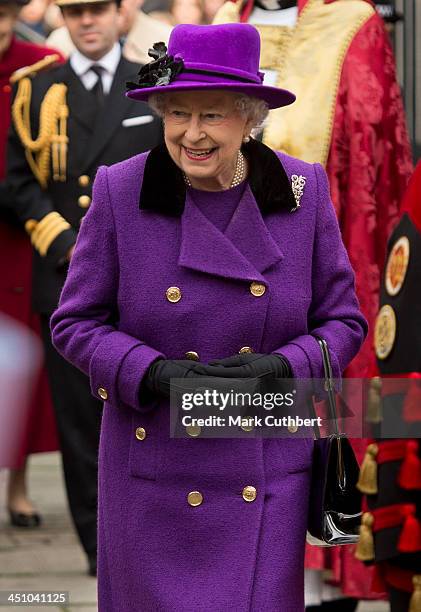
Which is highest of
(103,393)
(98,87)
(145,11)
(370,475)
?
(145,11)

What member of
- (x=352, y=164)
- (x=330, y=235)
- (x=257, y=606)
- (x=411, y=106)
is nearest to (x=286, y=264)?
(x=330, y=235)

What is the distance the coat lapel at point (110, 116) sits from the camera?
6.20 m

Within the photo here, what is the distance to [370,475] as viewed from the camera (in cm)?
407

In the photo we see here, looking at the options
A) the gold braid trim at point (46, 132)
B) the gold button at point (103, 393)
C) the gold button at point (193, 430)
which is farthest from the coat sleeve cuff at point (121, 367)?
the gold braid trim at point (46, 132)

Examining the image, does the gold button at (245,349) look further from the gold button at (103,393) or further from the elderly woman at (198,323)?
the gold button at (103,393)

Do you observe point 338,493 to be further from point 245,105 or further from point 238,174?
point 245,105

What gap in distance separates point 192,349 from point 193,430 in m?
0.18

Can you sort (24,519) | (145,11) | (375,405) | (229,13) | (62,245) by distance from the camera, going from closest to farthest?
(375,405) → (229,13) → (62,245) → (24,519) → (145,11)

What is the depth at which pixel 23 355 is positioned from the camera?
289 inches

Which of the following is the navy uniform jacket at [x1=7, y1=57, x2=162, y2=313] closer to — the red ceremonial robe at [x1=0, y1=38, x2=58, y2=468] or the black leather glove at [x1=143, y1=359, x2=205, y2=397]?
the red ceremonial robe at [x1=0, y1=38, x2=58, y2=468]

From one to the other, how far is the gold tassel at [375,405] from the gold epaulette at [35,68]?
2.92m

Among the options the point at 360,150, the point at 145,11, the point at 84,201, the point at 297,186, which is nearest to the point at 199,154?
the point at 297,186

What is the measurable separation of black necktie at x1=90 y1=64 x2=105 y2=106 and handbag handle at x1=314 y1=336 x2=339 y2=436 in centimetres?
282

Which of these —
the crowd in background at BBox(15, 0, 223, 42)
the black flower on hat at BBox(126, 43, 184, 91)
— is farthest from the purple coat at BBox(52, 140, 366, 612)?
the crowd in background at BBox(15, 0, 223, 42)
